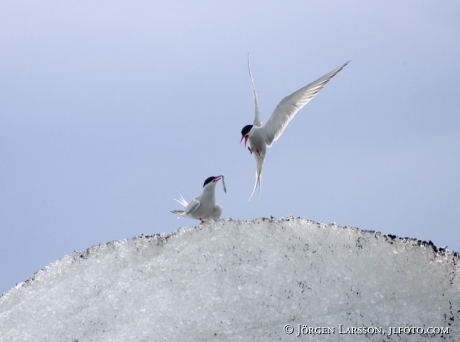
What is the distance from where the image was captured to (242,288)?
3168mm

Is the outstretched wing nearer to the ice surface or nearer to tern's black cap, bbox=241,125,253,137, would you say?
the ice surface

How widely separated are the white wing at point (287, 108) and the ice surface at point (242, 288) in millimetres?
1112

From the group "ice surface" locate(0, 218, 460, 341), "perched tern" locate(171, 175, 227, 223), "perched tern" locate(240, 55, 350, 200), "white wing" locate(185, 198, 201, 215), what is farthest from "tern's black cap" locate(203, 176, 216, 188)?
"perched tern" locate(240, 55, 350, 200)

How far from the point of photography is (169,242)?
365 centimetres

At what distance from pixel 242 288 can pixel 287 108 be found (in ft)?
5.73

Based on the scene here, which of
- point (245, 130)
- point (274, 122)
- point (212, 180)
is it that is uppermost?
point (274, 122)

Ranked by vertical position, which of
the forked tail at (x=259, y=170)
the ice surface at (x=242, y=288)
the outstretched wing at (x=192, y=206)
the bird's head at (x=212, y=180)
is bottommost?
the ice surface at (x=242, y=288)

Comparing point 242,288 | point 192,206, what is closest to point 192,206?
point 192,206

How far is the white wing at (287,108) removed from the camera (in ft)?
14.3

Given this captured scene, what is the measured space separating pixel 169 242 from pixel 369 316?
1.20 meters

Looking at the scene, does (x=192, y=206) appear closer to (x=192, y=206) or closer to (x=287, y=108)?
(x=192, y=206)

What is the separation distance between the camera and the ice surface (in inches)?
120

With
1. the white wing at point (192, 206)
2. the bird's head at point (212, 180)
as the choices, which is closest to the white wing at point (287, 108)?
the bird's head at point (212, 180)

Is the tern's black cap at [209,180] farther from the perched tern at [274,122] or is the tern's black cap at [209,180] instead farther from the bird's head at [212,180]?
the perched tern at [274,122]
